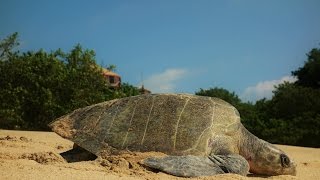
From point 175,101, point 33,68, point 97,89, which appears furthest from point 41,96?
point 175,101

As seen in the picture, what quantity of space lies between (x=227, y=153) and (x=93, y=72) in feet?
52.5

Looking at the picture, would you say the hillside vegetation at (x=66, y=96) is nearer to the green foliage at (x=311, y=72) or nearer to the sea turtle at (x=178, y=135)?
the green foliage at (x=311, y=72)

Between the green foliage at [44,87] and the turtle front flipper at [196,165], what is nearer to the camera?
the turtle front flipper at [196,165]

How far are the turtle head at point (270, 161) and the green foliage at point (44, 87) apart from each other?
1437 cm

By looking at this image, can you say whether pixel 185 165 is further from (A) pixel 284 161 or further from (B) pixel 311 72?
(B) pixel 311 72

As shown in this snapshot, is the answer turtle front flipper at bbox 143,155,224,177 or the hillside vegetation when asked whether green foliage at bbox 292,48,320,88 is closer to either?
the hillside vegetation

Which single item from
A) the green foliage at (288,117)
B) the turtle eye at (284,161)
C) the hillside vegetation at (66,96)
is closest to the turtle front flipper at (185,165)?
the turtle eye at (284,161)

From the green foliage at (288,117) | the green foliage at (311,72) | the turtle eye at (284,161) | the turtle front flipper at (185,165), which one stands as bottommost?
the turtle front flipper at (185,165)

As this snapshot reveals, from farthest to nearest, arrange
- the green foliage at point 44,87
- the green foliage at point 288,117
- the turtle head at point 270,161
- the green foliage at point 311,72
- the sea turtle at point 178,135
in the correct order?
1. the green foliage at point 311,72
2. the green foliage at point 288,117
3. the green foliage at point 44,87
4. the turtle head at point 270,161
5. the sea turtle at point 178,135

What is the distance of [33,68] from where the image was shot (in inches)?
829

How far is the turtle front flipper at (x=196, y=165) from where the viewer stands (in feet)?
19.7

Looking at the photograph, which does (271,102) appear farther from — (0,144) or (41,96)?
(0,144)

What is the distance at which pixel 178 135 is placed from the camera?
664 cm

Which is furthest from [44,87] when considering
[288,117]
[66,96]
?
[288,117]
